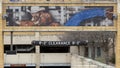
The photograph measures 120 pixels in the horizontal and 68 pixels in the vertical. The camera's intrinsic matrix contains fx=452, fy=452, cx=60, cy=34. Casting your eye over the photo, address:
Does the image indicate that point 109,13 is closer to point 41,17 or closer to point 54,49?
point 41,17

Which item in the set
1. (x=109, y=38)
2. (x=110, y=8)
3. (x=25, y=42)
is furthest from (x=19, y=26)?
(x=25, y=42)

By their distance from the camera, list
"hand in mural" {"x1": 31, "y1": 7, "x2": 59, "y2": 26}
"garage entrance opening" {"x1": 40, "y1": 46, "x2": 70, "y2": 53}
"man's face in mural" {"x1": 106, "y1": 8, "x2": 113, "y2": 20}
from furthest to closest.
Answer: "garage entrance opening" {"x1": 40, "y1": 46, "x2": 70, "y2": 53} < "man's face in mural" {"x1": 106, "y1": 8, "x2": 113, "y2": 20} < "hand in mural" {"x1": 31, "y1": 7, "x2": 59, "y2": 26}

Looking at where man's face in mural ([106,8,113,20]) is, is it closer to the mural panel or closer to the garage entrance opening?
the mural panel

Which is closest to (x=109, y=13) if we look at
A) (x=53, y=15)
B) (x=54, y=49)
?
(x=53, y=15)

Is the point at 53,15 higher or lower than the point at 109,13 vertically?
lower

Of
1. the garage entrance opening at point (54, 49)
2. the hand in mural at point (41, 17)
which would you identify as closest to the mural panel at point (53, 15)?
the hand in mural at point (41, 17)

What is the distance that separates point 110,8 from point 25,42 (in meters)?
36.2

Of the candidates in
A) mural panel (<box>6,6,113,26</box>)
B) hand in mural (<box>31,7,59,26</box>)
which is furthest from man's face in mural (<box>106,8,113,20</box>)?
hand in mural (<box>31,7,59,26</box>)

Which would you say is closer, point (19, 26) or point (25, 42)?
point (19, 26)

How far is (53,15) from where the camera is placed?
24.2 metres

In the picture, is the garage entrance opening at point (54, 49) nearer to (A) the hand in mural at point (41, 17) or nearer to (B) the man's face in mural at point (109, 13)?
(B) the man's face in mural at point (109, 13)

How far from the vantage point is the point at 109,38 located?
153 ft

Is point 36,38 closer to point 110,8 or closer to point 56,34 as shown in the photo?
point 56,34

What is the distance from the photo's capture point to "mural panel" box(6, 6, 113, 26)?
2411 cm
